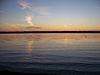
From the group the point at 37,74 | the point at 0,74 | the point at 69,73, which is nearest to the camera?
the point at 0,74

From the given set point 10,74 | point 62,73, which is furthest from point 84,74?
point 10,74

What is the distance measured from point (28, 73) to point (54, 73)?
142cm

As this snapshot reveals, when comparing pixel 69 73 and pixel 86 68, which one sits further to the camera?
pixel 86 68

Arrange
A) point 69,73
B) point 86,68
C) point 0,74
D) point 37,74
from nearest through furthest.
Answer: point 0,74, point 37,74, point 69,73, point 86,68

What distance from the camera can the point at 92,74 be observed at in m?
11.9

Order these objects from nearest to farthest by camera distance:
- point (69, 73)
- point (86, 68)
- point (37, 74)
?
point (37, 74) < point (69, 73) < point (86, 68)

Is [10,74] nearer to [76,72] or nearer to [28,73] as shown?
[28,73]

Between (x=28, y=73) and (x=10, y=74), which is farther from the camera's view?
(x=28, y=73)

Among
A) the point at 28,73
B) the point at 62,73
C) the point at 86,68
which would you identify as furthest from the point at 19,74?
the point at 86,68

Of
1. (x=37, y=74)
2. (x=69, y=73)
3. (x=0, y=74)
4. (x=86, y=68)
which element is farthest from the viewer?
(x=86, y=68)

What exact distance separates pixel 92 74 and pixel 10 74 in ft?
14.2

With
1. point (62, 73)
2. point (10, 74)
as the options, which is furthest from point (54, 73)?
point (10, 74)

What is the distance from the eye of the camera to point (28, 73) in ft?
39.2

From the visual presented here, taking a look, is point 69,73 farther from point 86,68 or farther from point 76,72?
point 86,68
